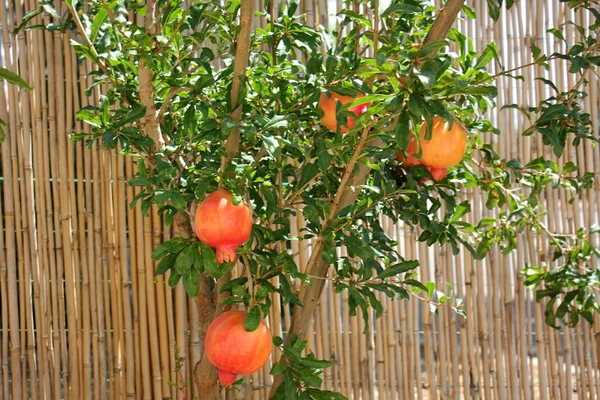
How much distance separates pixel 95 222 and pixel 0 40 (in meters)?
0.58

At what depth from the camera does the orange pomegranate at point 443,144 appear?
3.15ft

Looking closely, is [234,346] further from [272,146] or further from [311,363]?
[272,146]

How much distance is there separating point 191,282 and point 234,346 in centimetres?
10

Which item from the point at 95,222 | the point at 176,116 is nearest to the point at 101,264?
the point at 95,222

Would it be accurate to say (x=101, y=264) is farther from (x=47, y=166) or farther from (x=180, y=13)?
(x=180, y=13)

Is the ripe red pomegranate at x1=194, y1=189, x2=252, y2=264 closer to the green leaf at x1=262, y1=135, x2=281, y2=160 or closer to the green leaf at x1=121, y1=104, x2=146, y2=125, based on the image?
the green leaf at x1=262, y1=135, x2=281, y2=160

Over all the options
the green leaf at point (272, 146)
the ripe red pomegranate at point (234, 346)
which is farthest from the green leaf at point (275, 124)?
the ripe red pomegranate at point (234, 346)

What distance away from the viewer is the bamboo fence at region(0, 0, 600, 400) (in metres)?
1.96

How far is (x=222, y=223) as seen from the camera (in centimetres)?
90

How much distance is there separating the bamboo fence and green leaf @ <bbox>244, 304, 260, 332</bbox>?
3.29 feet

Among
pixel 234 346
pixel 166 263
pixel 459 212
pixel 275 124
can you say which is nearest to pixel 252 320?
pixel 234 346

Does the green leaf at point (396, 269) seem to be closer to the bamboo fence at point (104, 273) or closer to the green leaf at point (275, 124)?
the green leaf at point (275, 124)

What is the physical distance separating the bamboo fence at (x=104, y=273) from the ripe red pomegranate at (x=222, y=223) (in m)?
1.04

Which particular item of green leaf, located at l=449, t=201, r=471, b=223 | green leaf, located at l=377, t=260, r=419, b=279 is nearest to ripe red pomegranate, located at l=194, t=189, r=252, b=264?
green leaf, located at l=377, t=260, r=419, b=279
